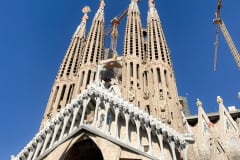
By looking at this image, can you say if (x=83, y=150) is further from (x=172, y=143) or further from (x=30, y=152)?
(x=172, y=143)

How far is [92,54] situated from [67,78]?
385 centimetres

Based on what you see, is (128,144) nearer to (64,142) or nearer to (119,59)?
(64,142)

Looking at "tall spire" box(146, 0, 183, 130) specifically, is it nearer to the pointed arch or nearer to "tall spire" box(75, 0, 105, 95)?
the pointed arch

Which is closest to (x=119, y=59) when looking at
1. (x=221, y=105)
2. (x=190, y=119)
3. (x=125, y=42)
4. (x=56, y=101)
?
(x=125, y=42)

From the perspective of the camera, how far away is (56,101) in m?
24.2

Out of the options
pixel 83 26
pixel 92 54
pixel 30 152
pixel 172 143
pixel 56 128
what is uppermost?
pixel 83 26

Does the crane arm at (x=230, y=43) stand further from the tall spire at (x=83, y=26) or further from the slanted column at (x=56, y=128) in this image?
the slanted column at (x=56, y=128)

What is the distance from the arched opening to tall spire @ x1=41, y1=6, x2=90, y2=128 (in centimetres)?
654

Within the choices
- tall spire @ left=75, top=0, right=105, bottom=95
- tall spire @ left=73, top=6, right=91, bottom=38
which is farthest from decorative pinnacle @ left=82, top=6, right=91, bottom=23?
tall spire @ left=75, top=0, right=105, bottom=95

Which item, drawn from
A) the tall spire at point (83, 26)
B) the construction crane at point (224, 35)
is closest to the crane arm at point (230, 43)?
the construction crane at point (224, 35)

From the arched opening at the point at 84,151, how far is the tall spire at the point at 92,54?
7.72 m

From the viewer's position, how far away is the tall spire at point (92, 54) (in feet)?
Answer: 84.4

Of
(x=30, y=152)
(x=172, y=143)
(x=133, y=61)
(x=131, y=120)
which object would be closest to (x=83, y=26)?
(x=133, y=61)

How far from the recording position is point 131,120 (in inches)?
664
